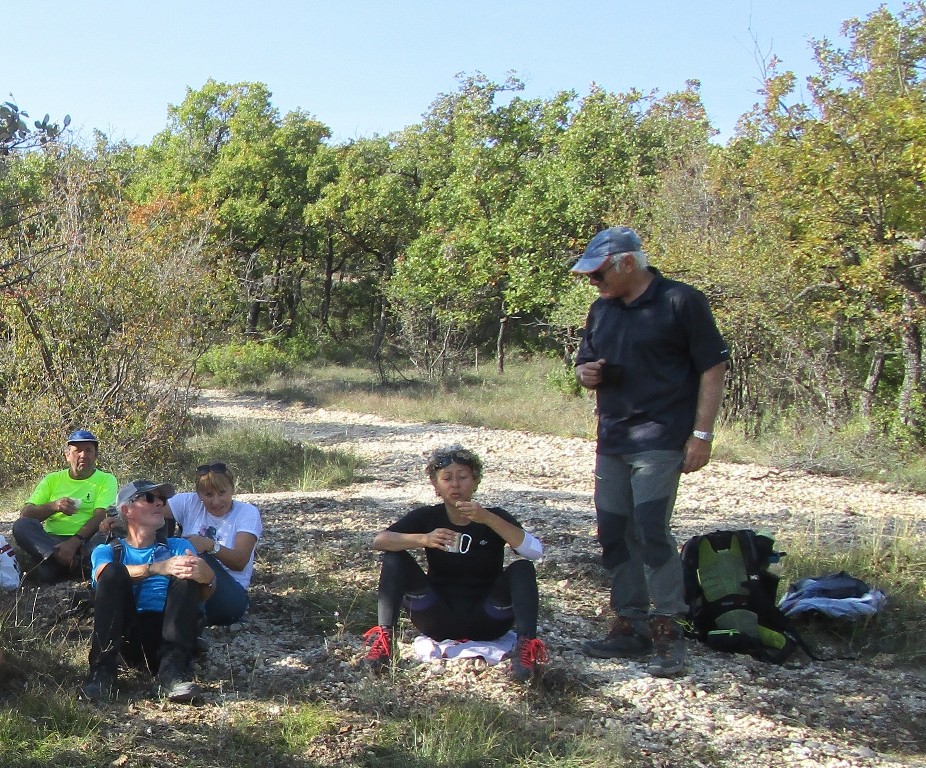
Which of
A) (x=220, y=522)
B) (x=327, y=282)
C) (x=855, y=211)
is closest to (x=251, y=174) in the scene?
(x=327, y=282)

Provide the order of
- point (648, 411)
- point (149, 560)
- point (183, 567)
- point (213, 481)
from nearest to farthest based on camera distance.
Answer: point (183, 567) → point (648, 411) → point (149, 560) → point (213, 481)

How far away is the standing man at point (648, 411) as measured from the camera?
13.7ft

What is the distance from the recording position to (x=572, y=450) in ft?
41.4

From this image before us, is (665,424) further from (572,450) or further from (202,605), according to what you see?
(572,450)

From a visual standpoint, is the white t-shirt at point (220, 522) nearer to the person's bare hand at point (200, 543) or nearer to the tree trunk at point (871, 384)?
the person's bare hand at point (200, 543)

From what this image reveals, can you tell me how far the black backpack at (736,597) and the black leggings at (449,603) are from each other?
0.95 metres

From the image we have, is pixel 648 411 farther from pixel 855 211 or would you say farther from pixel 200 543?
pixel 855 211

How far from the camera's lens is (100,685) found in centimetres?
387

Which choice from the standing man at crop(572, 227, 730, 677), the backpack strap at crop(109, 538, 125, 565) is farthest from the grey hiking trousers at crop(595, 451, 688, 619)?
the backpack strap at crop(109, 538, 125, 565)

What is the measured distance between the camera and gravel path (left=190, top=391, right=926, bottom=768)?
3.68 m

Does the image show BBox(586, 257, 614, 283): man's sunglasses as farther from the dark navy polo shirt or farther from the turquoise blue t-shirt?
the turquoise blue t-shirt

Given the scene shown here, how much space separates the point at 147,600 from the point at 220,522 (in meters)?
0.63

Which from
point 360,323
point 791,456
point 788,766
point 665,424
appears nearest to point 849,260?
point 791,456

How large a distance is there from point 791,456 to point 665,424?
302 inches
